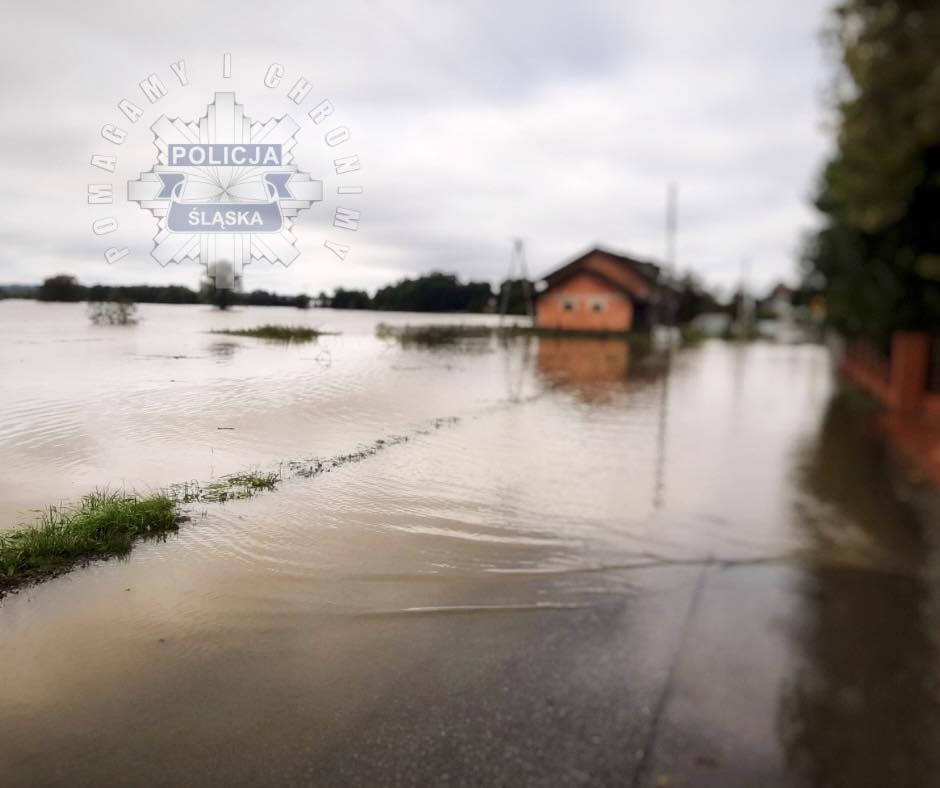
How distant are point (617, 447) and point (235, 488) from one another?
548cm

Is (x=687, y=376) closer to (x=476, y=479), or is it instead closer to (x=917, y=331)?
(x=917, y=331)

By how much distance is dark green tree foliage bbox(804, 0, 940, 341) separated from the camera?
8.22 metres

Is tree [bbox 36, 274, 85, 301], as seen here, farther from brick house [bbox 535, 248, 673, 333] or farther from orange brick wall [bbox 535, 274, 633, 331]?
brick house [bbox 535, 248, 673, 333]

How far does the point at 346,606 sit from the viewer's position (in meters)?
3.84

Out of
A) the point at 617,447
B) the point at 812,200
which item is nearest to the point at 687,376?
the point at 812,200

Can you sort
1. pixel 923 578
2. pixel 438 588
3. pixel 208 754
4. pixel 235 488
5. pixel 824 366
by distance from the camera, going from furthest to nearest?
pixel 824 366 < pixel 235 488 < pixel 923 578 < pixel 438 588 < pixel 208 754

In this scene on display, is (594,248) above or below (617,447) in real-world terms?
above

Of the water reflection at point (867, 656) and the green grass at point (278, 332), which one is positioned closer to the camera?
the water reflection at point (867, 656)

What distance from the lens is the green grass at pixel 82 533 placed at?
12.0 feet

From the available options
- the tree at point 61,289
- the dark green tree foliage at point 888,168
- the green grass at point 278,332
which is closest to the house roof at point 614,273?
the dark green tree foliage at point 888,168

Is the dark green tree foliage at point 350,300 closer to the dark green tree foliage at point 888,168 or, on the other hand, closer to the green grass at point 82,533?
the green grass at point 82,533

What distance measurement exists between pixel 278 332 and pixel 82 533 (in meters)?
2.28

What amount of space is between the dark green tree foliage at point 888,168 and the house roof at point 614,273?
56.1 feet

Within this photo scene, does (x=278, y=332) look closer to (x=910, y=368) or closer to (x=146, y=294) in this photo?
(x=146, y=294)
